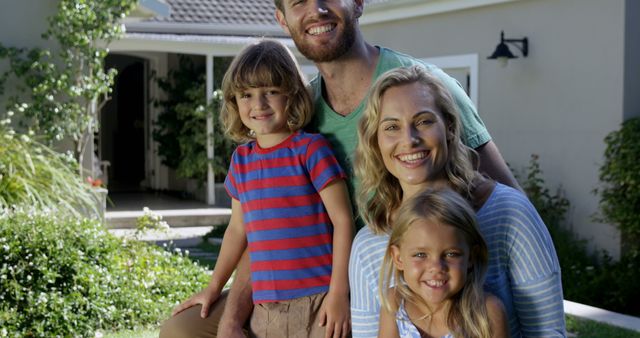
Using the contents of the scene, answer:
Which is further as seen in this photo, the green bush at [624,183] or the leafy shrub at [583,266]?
the green bush at [624,183]

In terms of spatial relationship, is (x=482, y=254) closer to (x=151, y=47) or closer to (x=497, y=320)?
(x=497, y=320)

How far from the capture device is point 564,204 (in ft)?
31.1

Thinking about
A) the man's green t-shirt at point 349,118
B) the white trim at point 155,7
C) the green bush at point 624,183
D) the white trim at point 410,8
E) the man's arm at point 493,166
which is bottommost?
the green bush at point 624,183

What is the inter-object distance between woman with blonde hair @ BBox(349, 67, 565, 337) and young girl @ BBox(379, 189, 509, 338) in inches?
4.1

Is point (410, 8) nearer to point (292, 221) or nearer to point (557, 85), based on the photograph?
point (557, 85)

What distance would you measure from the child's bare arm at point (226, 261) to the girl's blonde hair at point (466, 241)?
0.93m

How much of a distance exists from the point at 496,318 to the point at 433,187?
16.6 inches

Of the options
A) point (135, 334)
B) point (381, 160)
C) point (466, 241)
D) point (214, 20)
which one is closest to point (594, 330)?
point (135, 334)

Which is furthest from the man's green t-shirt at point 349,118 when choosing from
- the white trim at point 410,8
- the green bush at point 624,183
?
the white trim at point 410,8

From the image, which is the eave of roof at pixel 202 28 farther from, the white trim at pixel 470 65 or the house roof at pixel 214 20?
the white trim at pixel 470 65

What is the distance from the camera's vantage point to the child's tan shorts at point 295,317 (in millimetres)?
3270

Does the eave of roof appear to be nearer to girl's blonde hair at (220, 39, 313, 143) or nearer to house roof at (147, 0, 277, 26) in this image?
house roof at (147, 0, 277, 26)

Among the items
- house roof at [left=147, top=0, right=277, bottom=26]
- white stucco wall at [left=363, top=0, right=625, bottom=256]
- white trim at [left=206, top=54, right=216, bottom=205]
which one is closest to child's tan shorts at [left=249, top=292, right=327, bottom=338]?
white stucco wall at [left=363, top=0, right=625, bottom=256]

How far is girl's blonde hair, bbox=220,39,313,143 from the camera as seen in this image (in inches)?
132
